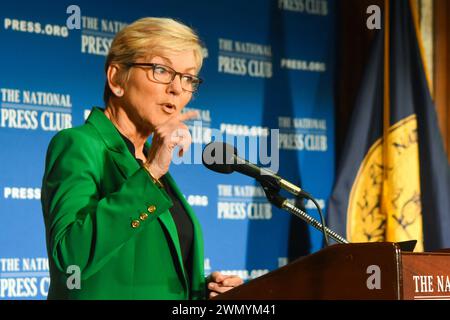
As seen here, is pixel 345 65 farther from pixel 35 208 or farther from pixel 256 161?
pixel 35 208

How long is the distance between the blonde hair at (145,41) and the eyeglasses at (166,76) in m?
0.04

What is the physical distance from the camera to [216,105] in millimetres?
4586

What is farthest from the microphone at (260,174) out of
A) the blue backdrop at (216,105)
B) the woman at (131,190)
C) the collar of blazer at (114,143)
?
the blue backdrop at (216,105)

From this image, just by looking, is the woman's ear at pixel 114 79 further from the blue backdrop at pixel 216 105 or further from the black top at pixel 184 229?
the blue backdrop at pixel 216 105

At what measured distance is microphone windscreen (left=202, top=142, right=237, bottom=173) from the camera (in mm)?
2503

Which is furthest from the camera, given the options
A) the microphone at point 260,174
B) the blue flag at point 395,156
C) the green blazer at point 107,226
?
the blue flag at point 395,156

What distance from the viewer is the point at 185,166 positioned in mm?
4465

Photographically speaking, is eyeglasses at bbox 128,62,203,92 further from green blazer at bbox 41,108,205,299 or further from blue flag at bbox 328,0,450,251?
blue flag at bbox 328,0,450,251

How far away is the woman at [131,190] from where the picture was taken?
7.64 feet

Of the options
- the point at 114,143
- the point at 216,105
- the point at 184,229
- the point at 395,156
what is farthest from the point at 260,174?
the point at 395,156

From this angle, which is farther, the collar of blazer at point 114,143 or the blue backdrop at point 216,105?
the blue backdrop at point 216,105

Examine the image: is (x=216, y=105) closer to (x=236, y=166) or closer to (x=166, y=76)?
(x=166, y=76)

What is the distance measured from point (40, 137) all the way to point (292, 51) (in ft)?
5.76

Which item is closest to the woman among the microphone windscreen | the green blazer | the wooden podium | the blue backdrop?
the green blazer
